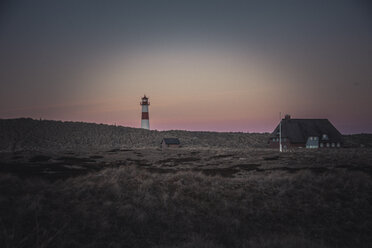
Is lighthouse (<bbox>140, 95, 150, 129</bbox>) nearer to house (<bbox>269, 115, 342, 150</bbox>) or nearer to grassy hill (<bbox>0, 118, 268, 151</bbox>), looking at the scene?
grassy hill (<bbox>0, 118, 268, 151</bbox>)

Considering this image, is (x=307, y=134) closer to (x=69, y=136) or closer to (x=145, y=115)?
(x=145, y=115)

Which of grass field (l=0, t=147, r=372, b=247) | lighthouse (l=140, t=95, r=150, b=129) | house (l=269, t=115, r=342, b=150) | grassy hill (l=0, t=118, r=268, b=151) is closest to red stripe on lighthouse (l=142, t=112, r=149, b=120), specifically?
lighthouse (l=140, t=95, r=150, b=129)

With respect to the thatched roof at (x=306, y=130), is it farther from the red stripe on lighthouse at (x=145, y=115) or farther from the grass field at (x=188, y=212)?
the red stripe on lighthouse at (x=145, y=115)

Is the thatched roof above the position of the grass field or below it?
above

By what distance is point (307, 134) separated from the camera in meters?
49.2

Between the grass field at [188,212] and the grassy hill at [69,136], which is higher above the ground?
the grassy hill at [69,136]

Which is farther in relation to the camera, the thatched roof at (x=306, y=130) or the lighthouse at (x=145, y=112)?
the lighthouse at (x=145, y=112)

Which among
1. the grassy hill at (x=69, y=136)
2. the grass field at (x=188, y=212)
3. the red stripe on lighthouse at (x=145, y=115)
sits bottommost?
the grass field at (x=188, y=212)

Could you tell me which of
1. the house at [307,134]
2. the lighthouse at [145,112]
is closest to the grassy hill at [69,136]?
the lighthouse at [145,112]

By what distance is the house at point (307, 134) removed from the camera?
159 feet

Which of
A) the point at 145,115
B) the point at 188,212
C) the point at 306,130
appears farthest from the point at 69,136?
the point at 188,212

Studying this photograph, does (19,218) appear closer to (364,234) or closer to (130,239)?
(130,239)

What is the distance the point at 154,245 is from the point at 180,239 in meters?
1.02

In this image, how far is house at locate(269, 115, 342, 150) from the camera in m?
48.4
